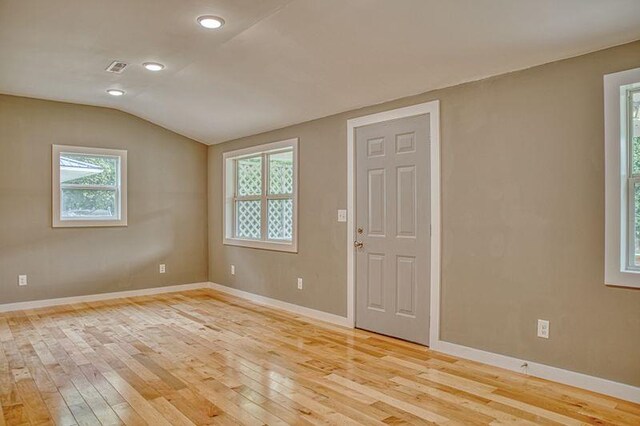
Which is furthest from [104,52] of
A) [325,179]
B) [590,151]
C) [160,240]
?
[590,151]

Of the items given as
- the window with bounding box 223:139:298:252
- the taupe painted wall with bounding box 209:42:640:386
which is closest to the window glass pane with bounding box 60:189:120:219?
the window with bounding box 223:139:298:252

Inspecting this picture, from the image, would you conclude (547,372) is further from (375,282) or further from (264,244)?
(264,244)

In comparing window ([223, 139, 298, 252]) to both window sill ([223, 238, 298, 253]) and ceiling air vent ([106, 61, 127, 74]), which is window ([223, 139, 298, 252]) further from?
ceiling air vent ([106, 61, 127, 74])

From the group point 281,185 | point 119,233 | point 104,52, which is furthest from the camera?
point 119,233

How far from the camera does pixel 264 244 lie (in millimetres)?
5875

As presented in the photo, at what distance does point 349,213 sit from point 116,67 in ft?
8.78

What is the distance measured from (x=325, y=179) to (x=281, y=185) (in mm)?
970

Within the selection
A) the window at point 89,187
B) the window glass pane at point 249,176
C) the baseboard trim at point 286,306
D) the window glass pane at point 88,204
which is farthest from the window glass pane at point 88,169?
the baseboard trim at point 286,306

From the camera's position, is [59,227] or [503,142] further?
[59,227]

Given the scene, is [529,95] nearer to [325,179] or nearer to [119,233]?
[325,179]

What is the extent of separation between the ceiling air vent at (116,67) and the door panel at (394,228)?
236 cm

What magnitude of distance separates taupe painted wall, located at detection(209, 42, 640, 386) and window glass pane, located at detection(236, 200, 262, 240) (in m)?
2.63

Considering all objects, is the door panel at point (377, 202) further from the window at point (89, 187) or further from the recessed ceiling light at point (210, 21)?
the window at point (89, 187)

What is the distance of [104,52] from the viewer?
153 inches
